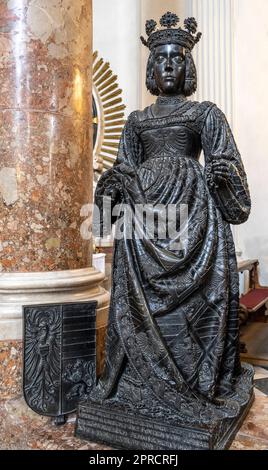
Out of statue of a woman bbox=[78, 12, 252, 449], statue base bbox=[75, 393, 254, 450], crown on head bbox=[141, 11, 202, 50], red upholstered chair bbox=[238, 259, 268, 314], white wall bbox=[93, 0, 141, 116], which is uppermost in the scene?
white wall bbox=[93, 0, 141, 116]

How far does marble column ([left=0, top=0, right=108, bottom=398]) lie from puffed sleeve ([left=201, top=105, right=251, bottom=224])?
0.86 meters

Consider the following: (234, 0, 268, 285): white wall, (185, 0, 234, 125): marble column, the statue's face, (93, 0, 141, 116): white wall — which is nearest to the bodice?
the statue's face

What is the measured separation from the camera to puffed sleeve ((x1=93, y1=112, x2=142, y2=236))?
88.0 inches

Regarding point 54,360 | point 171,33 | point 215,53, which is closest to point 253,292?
point 215,53

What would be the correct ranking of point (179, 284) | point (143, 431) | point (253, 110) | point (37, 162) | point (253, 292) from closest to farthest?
point (143, 431)
point (179, 284)
point (37, 162)
point (253, 292)
point (253, 110)

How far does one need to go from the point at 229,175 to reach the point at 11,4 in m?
1.60

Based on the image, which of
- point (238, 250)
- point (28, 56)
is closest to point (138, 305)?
point (28, 56)

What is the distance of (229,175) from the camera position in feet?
6.77

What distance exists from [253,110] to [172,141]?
604cm

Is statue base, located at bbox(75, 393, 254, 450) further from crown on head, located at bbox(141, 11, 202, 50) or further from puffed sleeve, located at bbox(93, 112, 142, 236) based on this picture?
crown on head, located at bbox(141, 11, 202, 50)

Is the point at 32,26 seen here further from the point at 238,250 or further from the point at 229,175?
the point at 238,250

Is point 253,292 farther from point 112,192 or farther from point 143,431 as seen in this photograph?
point 143,431

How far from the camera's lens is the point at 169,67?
219cm

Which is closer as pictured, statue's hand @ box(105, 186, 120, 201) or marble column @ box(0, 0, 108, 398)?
statue's hand @ box(105, 186, 120, 201)
